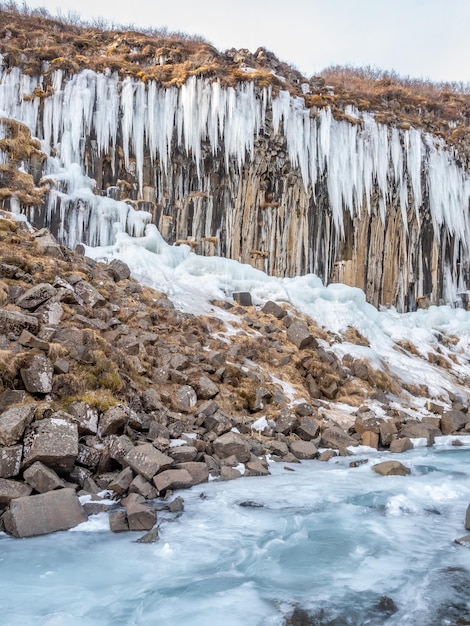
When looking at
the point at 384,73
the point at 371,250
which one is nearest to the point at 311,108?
the point at 371,250

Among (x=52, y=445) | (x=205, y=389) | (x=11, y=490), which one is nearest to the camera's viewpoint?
(x=11, y=490)

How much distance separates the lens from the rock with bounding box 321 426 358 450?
7.74 meters

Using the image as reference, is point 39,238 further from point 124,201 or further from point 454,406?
point 454,406

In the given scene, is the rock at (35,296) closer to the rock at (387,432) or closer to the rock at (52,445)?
the rock at (52,445)

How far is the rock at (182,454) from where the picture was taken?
571cm

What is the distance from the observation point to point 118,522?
4.18 metres

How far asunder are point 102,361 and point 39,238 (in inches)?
207

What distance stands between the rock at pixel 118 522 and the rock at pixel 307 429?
4.23m

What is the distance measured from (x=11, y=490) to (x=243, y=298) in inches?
368

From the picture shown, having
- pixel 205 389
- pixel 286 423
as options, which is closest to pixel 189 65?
pixel 205 389

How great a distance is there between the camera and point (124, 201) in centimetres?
1667

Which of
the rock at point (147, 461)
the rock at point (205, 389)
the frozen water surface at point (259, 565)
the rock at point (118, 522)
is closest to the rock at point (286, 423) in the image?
the rock at point (205, 389)

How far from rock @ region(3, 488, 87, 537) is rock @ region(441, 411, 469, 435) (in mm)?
7721

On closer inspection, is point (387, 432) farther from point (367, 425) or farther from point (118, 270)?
point (118, 270)
